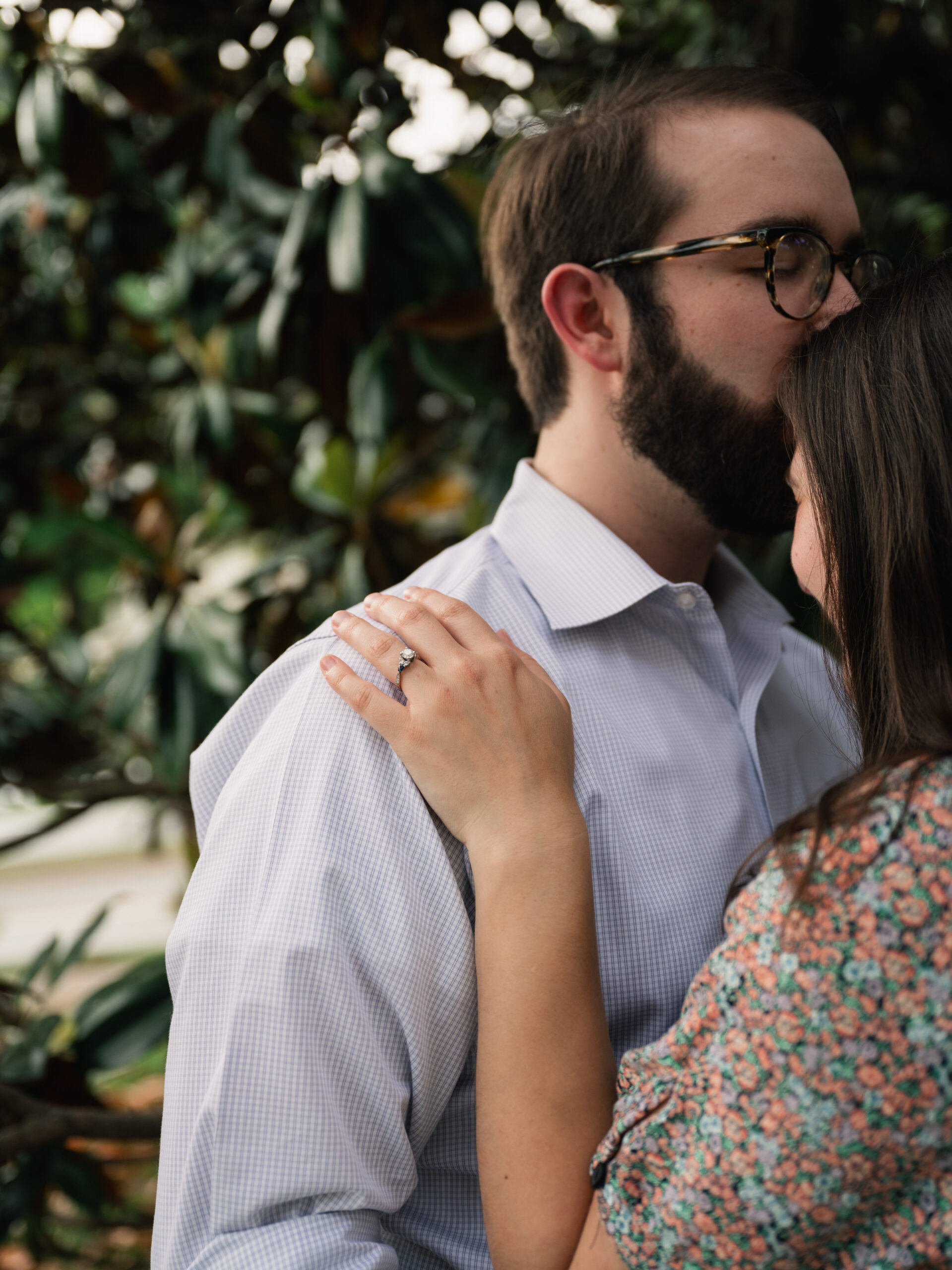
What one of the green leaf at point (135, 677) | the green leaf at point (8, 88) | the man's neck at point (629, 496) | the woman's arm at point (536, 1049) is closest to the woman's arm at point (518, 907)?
the woman's arm at point (536, 1049)

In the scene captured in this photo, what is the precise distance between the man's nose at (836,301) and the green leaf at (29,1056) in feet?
5.95

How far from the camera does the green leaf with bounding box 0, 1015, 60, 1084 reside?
1902mm

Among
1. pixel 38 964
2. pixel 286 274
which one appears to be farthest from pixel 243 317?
pixel 38 964

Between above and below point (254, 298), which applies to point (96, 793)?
below

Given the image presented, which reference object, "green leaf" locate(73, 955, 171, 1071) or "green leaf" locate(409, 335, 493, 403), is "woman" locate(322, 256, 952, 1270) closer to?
"green leaf" locate(409, 335, 493, 403)

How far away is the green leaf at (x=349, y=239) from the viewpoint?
1.98 meters

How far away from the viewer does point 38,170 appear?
228 centimetres

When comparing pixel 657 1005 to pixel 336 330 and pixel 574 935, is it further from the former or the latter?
pixel 336 330

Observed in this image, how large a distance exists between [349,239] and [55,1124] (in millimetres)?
1678

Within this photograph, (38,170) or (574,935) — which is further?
(38,170)

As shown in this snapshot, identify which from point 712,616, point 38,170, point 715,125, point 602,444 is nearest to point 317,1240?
point 712,616

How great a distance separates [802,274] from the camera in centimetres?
140

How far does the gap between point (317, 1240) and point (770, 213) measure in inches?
51.9

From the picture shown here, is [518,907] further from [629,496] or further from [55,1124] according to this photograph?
[55,1124]
